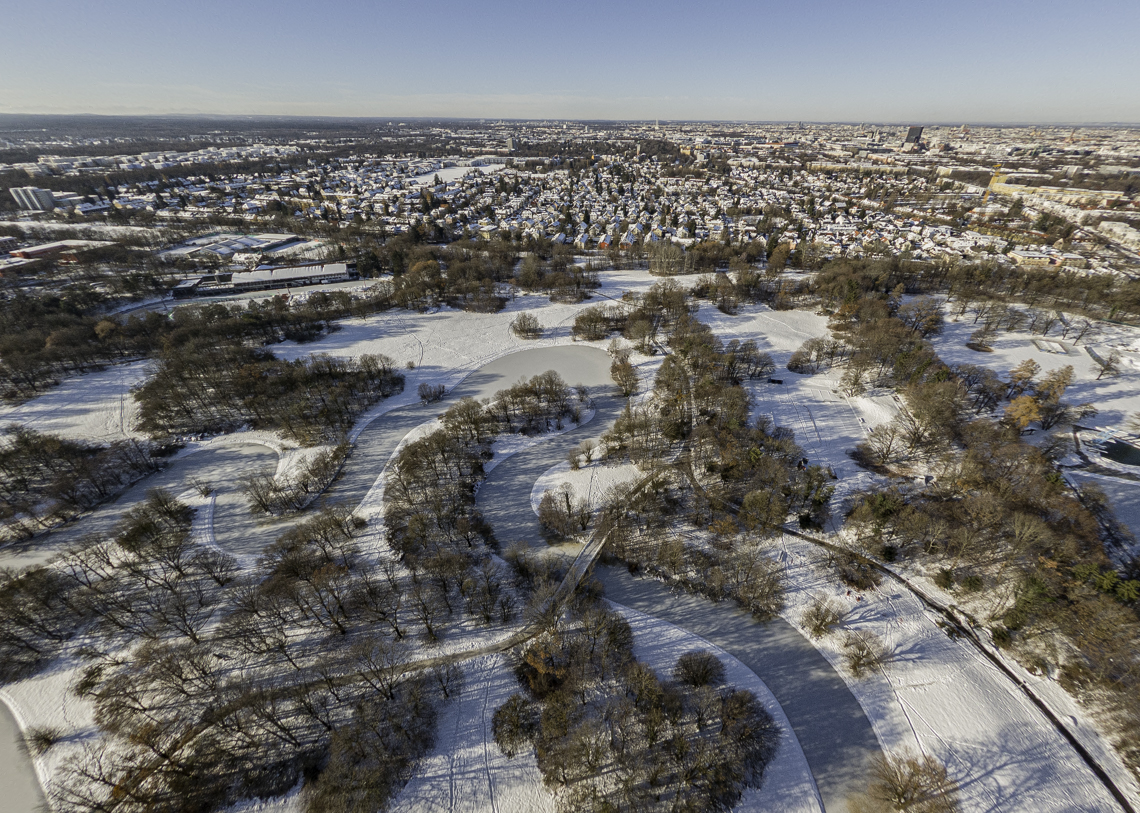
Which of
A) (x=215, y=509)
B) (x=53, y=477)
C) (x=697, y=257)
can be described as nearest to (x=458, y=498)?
(x=215, y=509)

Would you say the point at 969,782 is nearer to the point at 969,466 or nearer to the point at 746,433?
the point at 969,466

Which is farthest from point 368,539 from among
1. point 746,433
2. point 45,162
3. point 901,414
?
point 45,162

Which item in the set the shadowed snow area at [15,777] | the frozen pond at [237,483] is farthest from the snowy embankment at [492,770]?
the shadowed snow area at [15,777]

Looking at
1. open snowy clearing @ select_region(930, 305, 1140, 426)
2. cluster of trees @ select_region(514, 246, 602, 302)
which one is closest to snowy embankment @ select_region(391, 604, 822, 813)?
open snowy clearing @ select_region(930, 305, 1140, 426)

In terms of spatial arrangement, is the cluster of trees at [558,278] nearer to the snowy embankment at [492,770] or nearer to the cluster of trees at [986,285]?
the cluster of trees at [986,285]

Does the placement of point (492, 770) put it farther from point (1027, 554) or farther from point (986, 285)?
point (986, 285)

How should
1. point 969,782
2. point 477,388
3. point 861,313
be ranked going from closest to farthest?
point 969,782 → point 477,388 → point 861,313
